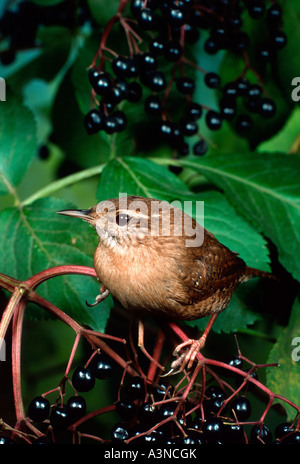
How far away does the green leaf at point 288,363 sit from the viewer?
1123 millimetres

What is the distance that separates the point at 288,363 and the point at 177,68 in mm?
787

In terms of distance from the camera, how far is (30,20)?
62.4 inches

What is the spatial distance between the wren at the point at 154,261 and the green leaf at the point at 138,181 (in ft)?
0.66

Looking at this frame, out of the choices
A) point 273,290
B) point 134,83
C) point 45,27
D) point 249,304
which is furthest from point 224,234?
point 45,27

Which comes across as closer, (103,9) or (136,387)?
(136,387)

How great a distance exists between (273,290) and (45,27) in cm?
97

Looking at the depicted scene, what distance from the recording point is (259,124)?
1.48 m

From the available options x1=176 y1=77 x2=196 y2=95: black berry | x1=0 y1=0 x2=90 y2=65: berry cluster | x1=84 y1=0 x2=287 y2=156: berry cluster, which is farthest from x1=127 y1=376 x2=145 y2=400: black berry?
x1=0 y1=0 x2=90 y2=65: berry cluster

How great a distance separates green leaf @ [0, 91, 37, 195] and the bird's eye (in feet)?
1.46

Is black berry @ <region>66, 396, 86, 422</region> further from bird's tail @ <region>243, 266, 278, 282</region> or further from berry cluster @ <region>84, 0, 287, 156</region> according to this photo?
berry cluster @ <region>84, 0, 287, 156</region>

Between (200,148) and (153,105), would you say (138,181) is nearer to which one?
(153,105)

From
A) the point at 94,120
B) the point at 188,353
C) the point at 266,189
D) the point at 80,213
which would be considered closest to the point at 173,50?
the point at 94,120

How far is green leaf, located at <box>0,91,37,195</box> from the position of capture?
1.31m

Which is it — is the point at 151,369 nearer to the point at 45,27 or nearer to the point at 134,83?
the point at 134,83
